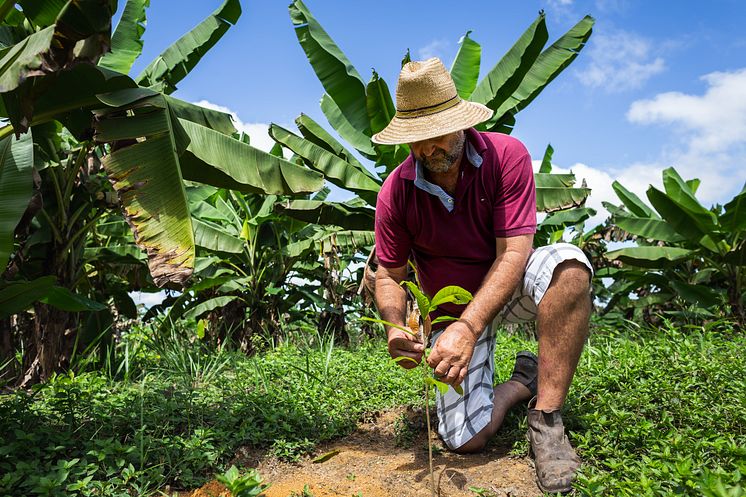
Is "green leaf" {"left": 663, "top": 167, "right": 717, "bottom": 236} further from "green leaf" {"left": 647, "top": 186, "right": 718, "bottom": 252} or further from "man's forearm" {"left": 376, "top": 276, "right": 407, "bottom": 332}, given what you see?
"man's forearm" {"left": 376, "top": 276, "right": 407, "bottom": 332}

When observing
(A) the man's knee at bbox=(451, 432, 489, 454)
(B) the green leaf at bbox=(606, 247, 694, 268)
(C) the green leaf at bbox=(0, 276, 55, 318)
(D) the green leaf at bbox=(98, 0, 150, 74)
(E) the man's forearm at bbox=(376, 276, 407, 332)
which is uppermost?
(D) the green leaf at bbox=(98, 0, 150, 74)

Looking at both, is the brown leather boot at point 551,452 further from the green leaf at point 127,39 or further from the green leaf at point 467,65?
the green leaf at point 467,65

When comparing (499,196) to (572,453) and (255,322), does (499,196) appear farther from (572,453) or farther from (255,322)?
(255,322)

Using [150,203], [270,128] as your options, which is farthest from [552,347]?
[270,128]

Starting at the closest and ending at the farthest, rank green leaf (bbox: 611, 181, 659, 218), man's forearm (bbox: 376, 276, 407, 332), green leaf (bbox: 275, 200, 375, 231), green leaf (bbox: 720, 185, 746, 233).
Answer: man's forearm (bbox: 376, 276, 407, 332) → green leaf (bbox: 720, 185, 746, 233) → green leaf (bbox: 275, 200, 375, 231) → green leaf (bbox: 611, 181, 659, 218)

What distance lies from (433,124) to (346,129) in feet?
14.3

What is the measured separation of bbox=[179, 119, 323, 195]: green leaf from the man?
3.42 feet

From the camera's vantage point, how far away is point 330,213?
636 centimetres

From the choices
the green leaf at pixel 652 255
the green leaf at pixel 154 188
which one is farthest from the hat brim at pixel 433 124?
the green leaf at pixel 652 255

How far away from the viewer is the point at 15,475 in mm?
2475

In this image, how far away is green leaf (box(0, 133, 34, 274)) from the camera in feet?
10.3

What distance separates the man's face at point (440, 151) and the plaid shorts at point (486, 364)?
1.96 ft

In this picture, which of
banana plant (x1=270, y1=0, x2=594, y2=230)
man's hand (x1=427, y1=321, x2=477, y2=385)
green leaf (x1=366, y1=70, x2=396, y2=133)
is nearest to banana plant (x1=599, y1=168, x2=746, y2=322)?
banana plant (x1=270, y1=0, x2=594, y2=230)

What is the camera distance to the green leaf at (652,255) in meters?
7.06
